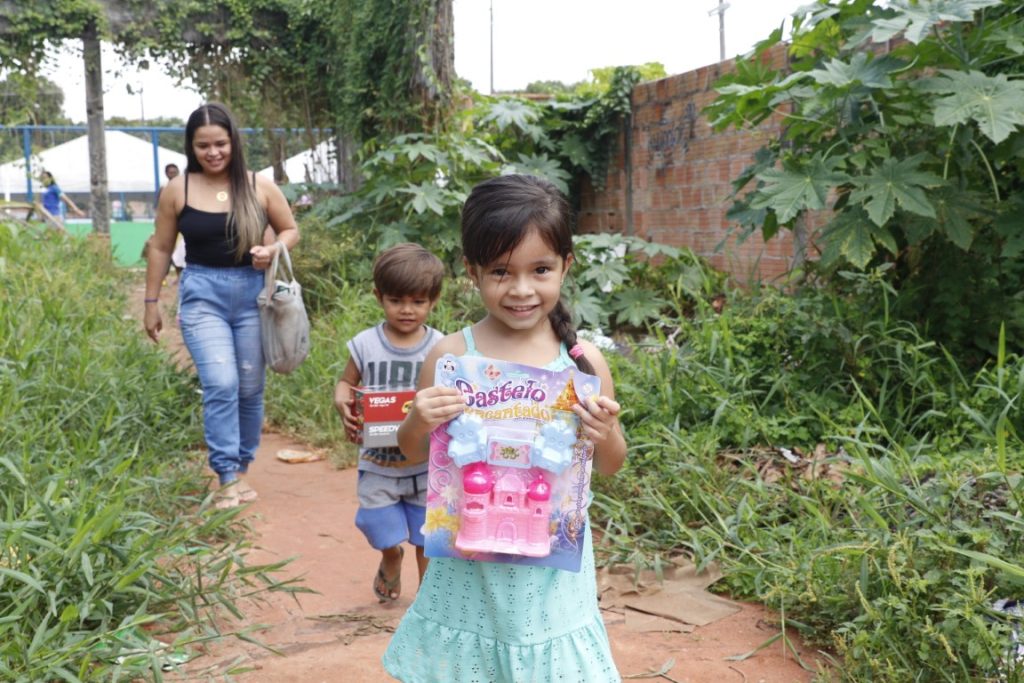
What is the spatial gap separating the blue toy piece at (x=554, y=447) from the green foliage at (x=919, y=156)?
2555mm

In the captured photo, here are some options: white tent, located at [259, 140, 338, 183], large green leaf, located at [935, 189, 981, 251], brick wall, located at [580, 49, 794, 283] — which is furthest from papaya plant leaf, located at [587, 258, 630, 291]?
white tent, located at [259, 140, 338, 183]

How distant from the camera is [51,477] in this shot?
118 inches

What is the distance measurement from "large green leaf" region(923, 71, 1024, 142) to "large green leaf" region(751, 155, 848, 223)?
502mm

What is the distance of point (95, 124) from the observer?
12258mm

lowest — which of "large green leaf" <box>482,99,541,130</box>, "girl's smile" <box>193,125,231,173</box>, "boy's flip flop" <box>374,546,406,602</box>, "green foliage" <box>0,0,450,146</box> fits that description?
"boy's flip flop" <box>374,546,406,602</box>

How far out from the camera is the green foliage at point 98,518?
2477mm

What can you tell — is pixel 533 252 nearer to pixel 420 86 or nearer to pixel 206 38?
pixel 420 86

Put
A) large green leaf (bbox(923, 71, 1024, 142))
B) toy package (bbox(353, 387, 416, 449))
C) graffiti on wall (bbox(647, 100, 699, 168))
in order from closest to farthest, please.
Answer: toy package (bbox(353, 387, 416, 449))
large green leaf (bbox(923, 71, 1024, 142))
graffiti on wall (bbox(647, 100, 699, 168))

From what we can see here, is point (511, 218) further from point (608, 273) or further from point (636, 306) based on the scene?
point (608, 273)

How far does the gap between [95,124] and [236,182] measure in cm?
915

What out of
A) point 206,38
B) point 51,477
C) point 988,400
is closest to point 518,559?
point 51,477

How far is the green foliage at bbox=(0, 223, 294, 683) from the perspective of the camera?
97.5 inches

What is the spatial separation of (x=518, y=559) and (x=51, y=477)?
182 centimetres

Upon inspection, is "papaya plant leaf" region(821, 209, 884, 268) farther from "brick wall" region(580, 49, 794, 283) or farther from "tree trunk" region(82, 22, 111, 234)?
"tree trunk" region(82, 22, 111, 234)
